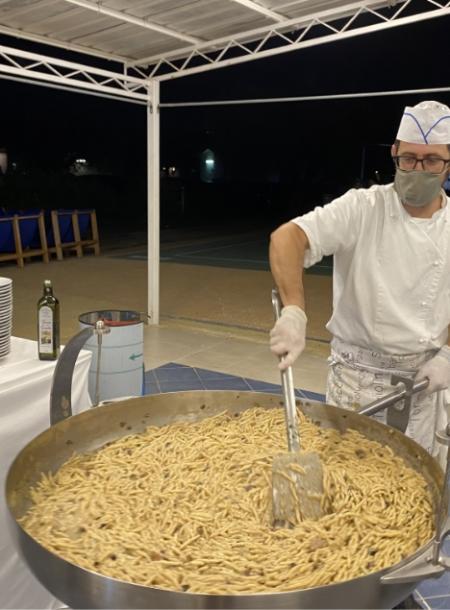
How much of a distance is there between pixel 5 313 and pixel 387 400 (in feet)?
5.18

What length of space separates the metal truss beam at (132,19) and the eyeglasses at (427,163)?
3.98 m

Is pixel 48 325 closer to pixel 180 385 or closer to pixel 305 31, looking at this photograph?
pixel 180 385

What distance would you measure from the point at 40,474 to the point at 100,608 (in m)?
0.56

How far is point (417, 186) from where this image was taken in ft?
6.68

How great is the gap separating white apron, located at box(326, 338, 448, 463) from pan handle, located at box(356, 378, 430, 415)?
0.25 m

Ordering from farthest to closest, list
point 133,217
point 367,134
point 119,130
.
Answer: point 367,134 < point 119,130 < point 133,217

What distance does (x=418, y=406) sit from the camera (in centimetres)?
224

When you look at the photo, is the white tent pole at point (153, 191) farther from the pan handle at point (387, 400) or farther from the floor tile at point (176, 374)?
the pan handle at point (387, 400)

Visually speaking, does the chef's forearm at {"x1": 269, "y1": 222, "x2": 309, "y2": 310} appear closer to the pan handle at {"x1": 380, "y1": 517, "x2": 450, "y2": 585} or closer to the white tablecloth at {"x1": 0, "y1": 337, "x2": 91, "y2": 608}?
the pan handle at {"x1": 380, "y1": 517, "x2": 450, "y2": 585}

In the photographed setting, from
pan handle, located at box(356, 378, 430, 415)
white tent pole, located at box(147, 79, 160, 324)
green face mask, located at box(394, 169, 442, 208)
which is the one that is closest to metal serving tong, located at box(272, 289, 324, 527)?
pan handle, located at box(356, 378, 430, 415)

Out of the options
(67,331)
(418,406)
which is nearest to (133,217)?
(67,331)

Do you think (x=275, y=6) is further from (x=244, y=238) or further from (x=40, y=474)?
(x=244, y=238)

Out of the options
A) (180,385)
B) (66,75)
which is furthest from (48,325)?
(66,75)

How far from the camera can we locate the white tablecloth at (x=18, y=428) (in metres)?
2.23
